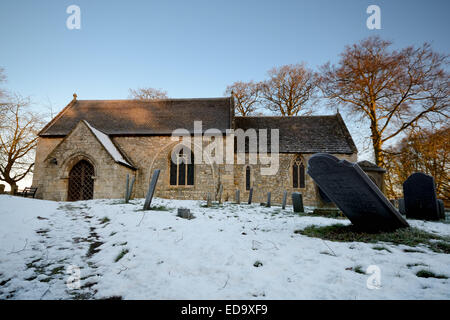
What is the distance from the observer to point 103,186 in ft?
36.0

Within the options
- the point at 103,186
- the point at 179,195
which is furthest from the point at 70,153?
the point at 179,195

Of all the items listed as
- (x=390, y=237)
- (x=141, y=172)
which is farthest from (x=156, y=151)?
(x=390, y=237)

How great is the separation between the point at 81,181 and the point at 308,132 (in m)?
15.5

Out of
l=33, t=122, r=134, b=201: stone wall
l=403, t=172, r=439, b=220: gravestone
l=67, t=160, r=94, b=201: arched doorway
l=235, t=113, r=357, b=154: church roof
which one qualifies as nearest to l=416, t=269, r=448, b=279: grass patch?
l=403, t=172, r=439, b=220: gravestone

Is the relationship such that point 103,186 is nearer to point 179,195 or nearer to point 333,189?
point 179,195

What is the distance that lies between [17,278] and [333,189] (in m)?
5.13

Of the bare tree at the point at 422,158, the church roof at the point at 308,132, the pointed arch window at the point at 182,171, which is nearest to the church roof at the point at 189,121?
the church roof at the point at 308,132

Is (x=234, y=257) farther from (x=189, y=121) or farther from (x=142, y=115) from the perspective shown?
(x=142, y=115)

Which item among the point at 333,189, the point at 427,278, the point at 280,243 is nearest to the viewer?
the point at 427,278

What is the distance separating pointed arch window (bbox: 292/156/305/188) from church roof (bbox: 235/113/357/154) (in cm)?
85

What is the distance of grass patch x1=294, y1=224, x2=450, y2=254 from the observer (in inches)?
131

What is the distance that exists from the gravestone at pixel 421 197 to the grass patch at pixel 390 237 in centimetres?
299

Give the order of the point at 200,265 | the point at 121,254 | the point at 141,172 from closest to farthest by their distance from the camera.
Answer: the point at 200,265, the point at 121,254, the point at 141,172

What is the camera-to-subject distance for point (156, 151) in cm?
1416
